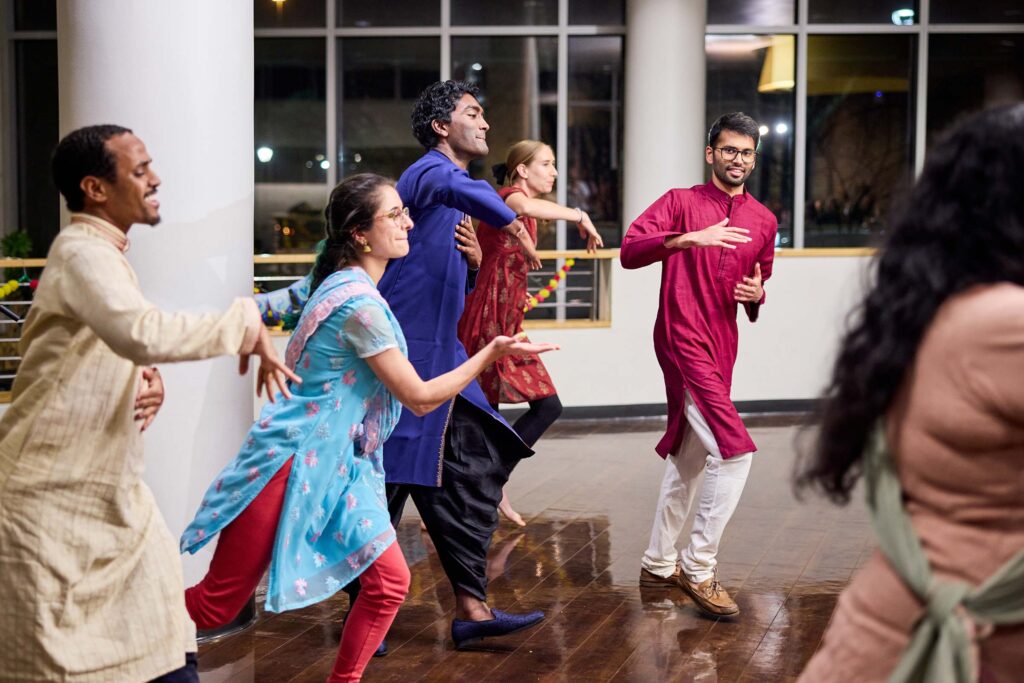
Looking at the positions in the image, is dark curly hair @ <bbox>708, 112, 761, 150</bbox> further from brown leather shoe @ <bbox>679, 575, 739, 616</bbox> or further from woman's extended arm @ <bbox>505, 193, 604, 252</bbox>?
brown leather shoe @ <bbox>679, 575, 739, 616</bbox>

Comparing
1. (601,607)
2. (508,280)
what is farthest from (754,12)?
(601,607)

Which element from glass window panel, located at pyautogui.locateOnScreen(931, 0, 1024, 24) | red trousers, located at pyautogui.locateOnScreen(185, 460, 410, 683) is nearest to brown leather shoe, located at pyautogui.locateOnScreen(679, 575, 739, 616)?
red trousers, located at pyautogui.locateOnScreen(185, 460, 410, 683)

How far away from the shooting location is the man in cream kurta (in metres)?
2.52

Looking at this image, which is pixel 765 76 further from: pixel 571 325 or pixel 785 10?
pixel 571 325

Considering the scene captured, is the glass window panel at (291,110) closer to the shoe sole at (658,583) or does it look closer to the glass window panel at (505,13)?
the glass window panel at (505,13)

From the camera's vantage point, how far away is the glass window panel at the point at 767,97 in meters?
11.0

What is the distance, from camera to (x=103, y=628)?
8.44 feet

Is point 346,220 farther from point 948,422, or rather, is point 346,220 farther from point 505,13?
point 505,13

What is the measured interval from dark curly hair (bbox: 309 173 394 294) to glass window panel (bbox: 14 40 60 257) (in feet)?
26.5

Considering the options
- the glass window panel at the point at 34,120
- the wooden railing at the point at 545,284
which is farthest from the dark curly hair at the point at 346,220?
the glass window panel at the point at 34,120

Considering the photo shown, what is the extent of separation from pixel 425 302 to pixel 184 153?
0.87m

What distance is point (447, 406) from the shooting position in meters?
4.36

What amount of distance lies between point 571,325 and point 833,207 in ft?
9.18

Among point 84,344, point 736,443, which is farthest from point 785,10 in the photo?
point 84,344
